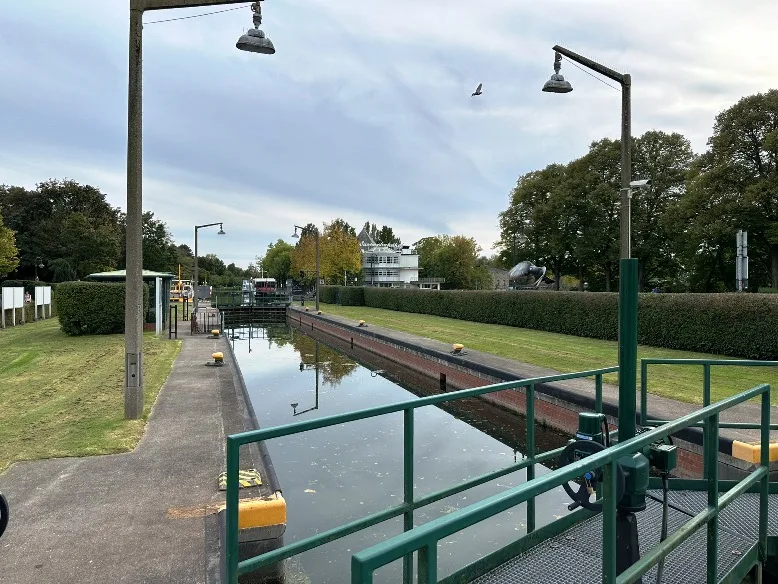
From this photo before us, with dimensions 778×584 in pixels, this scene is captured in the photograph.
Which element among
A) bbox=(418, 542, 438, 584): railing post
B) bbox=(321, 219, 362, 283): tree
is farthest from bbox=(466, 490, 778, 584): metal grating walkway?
bbox=(321, 219, 362, 283): tree

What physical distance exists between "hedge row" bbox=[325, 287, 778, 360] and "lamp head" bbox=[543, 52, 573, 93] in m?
7.62

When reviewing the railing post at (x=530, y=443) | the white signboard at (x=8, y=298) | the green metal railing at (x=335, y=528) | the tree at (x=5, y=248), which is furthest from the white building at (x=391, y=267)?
the green metal railing at (x=335, y=528)

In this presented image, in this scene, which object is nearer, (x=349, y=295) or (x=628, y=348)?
(x=628, y=348)

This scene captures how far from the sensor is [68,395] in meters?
9.84

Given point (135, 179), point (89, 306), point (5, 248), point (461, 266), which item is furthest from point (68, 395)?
point (461, 266)

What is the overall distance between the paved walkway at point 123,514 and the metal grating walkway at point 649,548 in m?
2.09

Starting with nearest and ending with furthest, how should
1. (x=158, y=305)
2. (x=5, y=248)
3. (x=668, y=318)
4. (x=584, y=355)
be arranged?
(x=584, y=355)
(x=668, y=318)
(x=158, y=305)
(x=5, y=248)

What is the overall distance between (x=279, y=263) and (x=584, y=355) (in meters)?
79.4

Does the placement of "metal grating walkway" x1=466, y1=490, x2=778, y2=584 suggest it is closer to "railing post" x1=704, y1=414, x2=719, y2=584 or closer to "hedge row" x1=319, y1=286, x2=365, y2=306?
"railing post" x1=704, y1=414, x2=719, y2=584

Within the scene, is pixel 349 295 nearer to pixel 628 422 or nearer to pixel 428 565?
pixel 628 422

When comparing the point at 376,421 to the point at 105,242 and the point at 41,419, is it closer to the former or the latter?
the point at 41,419

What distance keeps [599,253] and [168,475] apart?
38722 millimetres

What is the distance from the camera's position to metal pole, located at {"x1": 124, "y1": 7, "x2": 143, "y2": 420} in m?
8.02

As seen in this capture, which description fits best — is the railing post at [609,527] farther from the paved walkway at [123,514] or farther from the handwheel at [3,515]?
the handwheel at [3,515]
